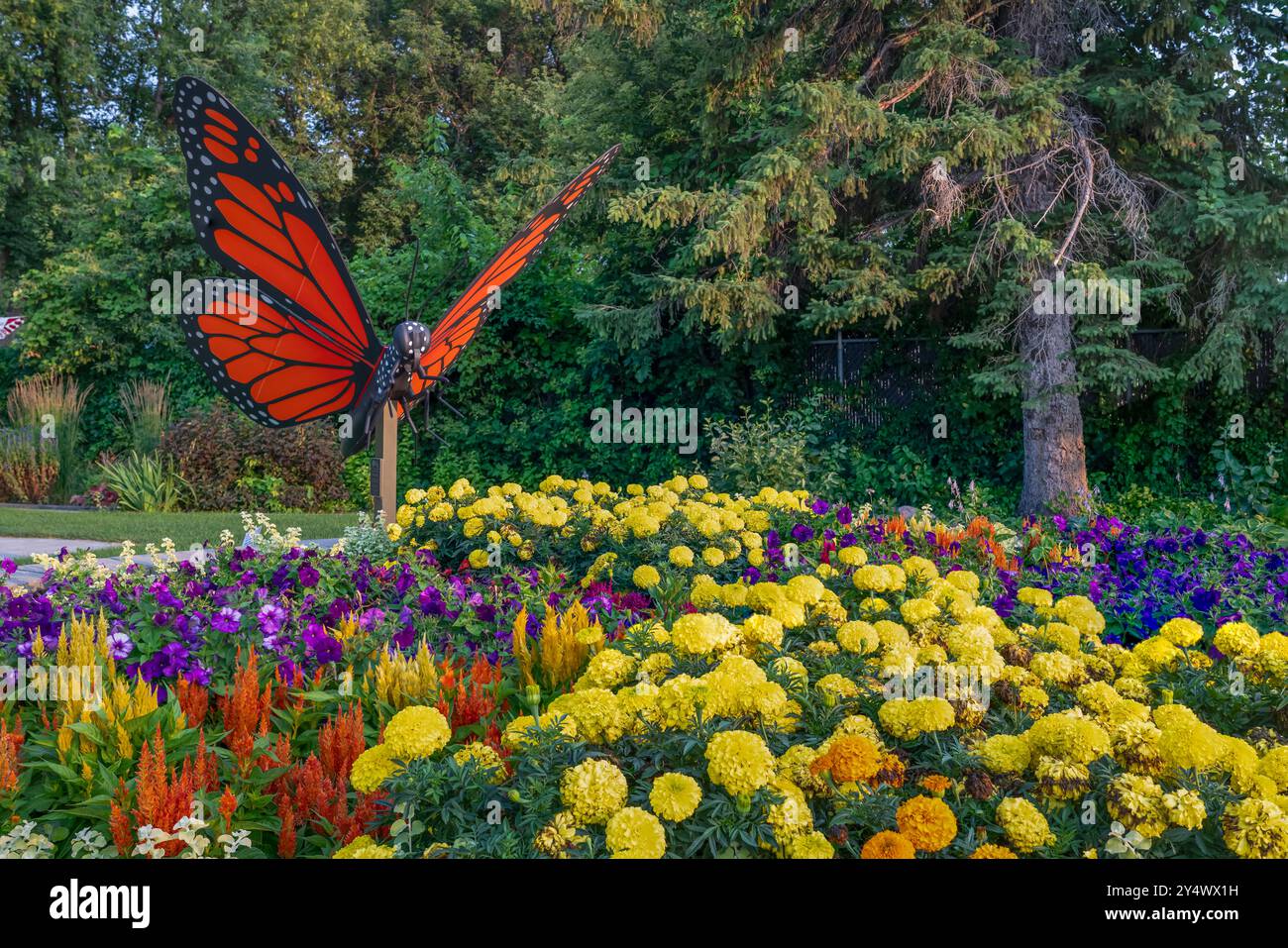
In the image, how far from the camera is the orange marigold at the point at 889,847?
1.61 m

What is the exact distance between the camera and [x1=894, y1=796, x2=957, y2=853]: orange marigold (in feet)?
5.40

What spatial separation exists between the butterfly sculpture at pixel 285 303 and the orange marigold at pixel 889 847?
535 centimetres

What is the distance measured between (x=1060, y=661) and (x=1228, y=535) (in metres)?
3.44

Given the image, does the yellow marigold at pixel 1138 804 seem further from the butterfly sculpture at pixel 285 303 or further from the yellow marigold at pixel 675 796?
the butterfly sculpture at pixel 285 303

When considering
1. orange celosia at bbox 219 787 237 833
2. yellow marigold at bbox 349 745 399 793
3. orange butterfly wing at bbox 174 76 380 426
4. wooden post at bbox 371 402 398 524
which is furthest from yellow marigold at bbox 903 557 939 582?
orange butterfly wing at bbox 174 76 380 426

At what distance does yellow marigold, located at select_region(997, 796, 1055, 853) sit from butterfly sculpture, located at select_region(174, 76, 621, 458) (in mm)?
5382

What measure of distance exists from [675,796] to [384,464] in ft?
17.3

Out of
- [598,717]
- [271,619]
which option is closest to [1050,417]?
[271,619]

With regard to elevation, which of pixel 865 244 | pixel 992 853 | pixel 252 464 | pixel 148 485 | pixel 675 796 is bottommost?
pixel 992 853

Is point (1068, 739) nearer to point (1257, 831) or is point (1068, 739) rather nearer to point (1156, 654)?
point (1257, 831)

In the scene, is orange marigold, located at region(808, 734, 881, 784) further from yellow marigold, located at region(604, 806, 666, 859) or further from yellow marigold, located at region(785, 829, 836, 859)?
yellow marigold, located at region(604, 806, 666, 859)

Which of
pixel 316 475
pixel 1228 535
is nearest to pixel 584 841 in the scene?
pixel 1228 535

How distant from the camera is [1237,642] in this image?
233 cm

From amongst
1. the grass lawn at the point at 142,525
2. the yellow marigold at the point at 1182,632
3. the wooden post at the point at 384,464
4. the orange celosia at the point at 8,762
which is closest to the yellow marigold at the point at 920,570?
the yellow marigold at the point at 1182,632
